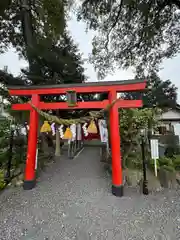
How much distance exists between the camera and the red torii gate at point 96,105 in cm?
329

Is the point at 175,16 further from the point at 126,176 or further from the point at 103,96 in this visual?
the point at 126,176

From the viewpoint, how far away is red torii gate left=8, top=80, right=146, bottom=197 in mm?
3293

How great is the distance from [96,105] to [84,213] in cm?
238

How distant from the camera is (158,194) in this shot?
333 centimetres

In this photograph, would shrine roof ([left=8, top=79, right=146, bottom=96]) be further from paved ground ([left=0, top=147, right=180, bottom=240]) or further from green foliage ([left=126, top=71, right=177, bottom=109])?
green foliage ([left=126, top=71, right=177, bottom=109])

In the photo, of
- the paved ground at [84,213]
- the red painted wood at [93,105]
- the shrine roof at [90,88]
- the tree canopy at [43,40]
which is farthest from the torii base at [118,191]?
the tree canopy at [43,40]

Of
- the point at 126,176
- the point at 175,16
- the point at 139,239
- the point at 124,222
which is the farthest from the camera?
the point at 175,16

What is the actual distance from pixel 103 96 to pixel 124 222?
5.01 meters

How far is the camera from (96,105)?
11.5 feet

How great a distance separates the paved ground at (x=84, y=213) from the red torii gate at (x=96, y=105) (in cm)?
39

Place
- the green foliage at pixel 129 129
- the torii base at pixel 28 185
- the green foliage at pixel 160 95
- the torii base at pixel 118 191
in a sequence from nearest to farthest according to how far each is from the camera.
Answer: the torii base at pixel 118 191
the torii base at pixel 28 185
the green foliage at pixel 129 129
the green foliage at pixel 160 95

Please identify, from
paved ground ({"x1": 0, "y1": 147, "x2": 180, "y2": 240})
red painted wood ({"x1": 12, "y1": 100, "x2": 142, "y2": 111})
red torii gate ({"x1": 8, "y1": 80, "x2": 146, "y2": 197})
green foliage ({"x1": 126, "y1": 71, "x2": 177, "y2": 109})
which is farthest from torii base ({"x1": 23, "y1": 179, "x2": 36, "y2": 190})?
green foliage ({"x1": 126, "y1": 71, "x2": 177, "y2": 109})

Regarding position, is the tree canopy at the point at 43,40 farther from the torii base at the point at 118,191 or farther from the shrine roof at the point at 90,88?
the torii base at the point at 118,191

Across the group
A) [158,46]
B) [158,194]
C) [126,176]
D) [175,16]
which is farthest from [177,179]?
[175,16]
